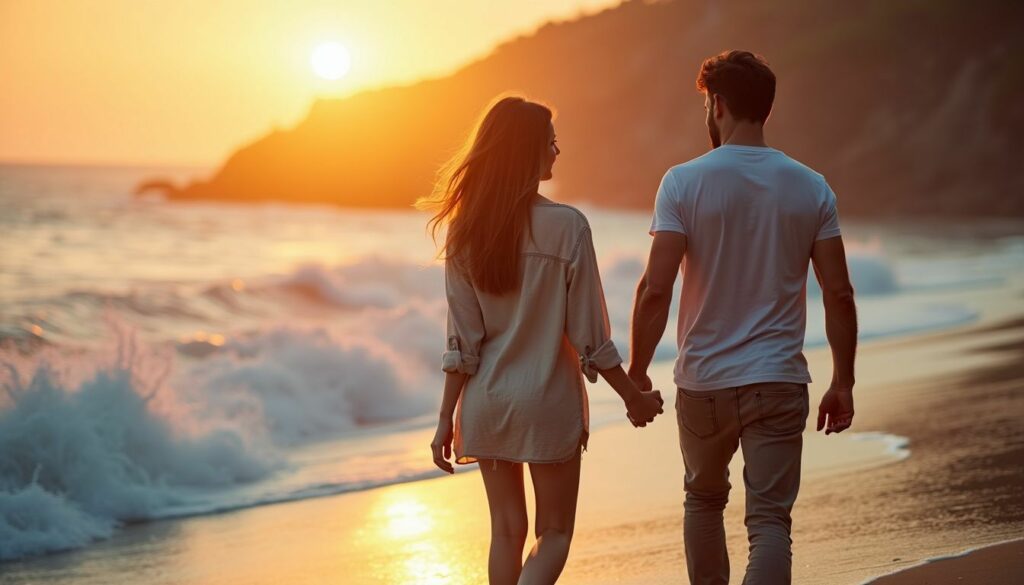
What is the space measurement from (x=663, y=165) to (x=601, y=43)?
28.1m

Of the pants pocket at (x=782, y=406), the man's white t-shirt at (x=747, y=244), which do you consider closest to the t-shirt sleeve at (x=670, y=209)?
the man's white t-shirt at (x=747, y=244)

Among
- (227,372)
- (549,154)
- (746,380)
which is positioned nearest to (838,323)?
(746,380)

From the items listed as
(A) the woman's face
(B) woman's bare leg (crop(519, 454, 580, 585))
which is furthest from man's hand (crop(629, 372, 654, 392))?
(A) the woman's face

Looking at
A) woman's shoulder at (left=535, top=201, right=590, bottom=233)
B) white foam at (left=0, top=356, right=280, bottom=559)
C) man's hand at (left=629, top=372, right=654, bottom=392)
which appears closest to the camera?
woman's shoulder at (left=535, top=201, right=590, bottom=233)

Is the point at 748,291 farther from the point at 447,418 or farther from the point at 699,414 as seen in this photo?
the point at 447,418

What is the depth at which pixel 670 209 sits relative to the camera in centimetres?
392

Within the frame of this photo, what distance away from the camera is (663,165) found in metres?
86.9

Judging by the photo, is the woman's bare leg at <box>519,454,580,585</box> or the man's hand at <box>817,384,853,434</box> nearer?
the woman's bare leg at <box>519,454,580,585</box>

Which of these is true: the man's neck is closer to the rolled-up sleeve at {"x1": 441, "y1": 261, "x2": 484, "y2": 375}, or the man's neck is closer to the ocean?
the rolled-up sleeve at {"x1": 441, "y1": 261, "x2": 484, "y2": 375}

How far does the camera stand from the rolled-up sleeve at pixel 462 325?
154 inches

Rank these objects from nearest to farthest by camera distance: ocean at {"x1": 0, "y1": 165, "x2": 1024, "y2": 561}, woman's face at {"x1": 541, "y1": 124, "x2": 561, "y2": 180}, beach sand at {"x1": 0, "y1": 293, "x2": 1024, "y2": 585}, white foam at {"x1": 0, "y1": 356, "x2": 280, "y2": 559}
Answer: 1. woman's face at {"x1": 541, "y1": 124, "x2": 561, "y2": 180}
2. beach sand at {"x1": 0, "y1": 293, "x2": 1024, "y2": 585}
3. white foam at {"x1": 0, "y1": 356, "x2": 280, "y2": 559}
4. ocean at {"x1": 0, "y1": 165, "x2": 1024, "y2": 561}

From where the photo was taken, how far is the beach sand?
5.47 m

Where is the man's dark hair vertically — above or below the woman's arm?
above

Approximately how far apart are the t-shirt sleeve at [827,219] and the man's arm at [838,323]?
19mm
